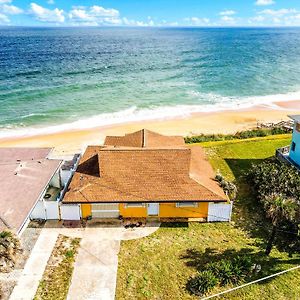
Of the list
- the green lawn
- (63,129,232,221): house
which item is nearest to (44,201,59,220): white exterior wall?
(63,129,232,221): house

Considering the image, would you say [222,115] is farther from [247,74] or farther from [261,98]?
[247,74]

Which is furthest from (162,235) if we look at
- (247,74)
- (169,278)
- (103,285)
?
(247,74)

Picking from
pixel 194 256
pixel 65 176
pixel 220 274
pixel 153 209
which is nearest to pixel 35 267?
pixel 153 209

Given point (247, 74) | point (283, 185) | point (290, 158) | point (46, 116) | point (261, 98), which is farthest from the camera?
point (247, 74)

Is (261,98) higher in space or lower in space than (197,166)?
lower

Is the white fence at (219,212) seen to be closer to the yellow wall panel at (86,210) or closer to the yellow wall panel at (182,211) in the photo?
the yellow wall panel at (182,211)

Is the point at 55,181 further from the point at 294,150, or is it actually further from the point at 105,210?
the point at 294,150
